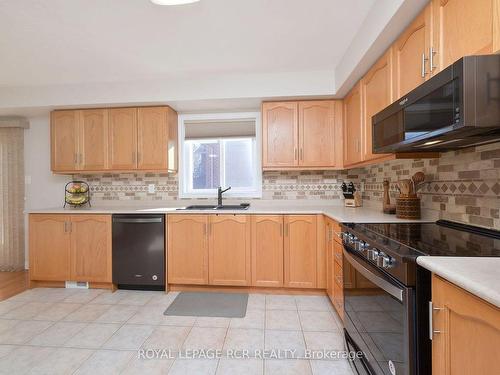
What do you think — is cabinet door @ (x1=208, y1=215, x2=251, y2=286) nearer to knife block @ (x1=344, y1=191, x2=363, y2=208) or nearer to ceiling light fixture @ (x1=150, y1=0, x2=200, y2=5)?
knife block @ (x1=344, y1=191, x2=363, y2=208)

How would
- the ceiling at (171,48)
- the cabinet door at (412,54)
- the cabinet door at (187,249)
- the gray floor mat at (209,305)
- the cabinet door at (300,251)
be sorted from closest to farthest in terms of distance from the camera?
the cabinet door at (412,54) → the ceiling at (171,48) → the gray floor mat at (209,305) → the cabinet door at (300,251) → the cabinet door at (187,249)

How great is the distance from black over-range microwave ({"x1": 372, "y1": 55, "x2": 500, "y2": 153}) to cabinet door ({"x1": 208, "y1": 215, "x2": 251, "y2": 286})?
1704 mm

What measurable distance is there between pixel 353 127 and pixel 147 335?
2.56 metres

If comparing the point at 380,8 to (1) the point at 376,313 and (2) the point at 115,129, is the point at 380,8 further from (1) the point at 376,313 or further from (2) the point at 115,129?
(2) the point at 115,129

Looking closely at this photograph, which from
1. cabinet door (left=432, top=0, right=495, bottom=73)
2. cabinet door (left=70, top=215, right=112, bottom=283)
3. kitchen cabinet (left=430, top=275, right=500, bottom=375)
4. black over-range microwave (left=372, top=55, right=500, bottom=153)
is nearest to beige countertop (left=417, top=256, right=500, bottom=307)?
kitchen cabinet (left=430, top=275, right=500, bottom=375)

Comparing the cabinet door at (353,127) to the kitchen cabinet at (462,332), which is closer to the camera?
the kitchen cabinet at (462,332)

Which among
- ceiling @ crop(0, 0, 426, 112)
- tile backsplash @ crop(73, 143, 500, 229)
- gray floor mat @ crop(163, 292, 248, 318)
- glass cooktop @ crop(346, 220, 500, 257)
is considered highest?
ceiling @ crop(0, 0, 426, 112)

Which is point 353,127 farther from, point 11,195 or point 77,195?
point 11,195

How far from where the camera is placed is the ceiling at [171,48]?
1.70 meters

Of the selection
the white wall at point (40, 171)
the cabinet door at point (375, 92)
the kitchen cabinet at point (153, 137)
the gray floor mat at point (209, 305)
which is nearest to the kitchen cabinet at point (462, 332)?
the cabinet door at point (375, 92)

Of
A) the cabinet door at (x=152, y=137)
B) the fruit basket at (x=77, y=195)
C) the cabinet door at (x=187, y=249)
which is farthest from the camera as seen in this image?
the fruit basket at (x=77, y=195)

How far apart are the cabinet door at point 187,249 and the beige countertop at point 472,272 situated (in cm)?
210

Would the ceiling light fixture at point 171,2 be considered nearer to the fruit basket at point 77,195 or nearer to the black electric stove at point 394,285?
the black electric stove at point 394,285

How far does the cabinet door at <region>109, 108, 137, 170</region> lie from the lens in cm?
296
